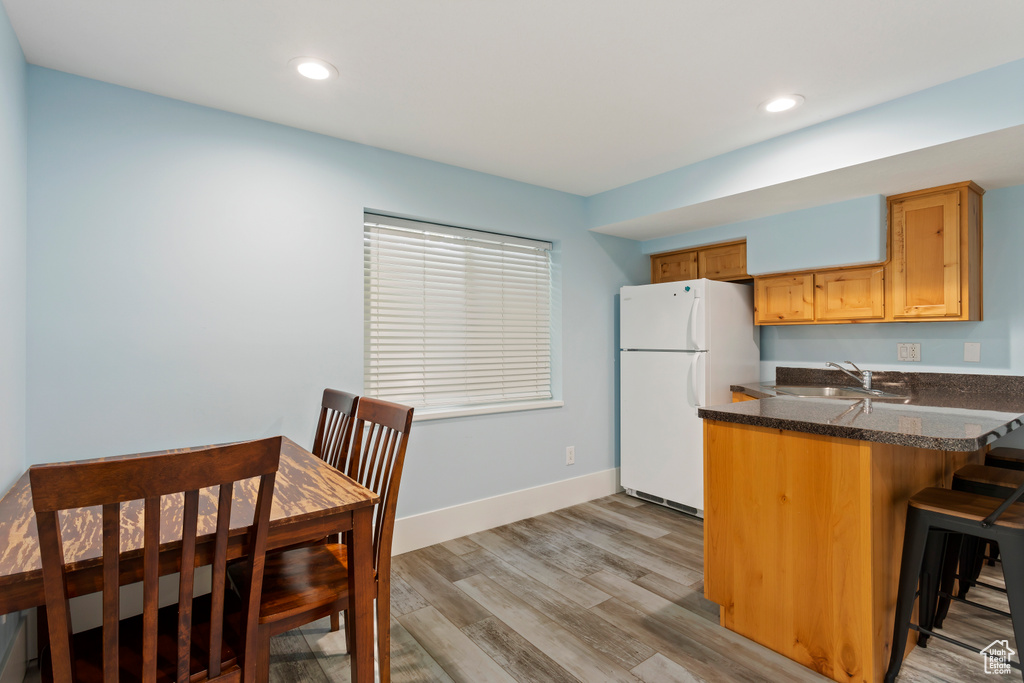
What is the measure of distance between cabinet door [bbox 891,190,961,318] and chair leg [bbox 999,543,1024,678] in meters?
1.58

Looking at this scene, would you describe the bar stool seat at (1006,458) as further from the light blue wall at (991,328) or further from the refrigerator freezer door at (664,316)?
the refrigerator freezer door at (664,316)

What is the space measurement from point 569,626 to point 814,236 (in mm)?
2618

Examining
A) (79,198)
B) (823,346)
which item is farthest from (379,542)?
(823,346)

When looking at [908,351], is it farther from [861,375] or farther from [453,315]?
[453,315]

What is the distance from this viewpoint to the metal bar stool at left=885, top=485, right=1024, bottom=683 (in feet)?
4.98

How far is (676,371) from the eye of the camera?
341 cm

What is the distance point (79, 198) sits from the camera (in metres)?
2.03

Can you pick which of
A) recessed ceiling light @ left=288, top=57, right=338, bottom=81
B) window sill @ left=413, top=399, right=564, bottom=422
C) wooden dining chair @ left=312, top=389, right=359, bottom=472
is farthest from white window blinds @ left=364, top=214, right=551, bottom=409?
recessed ceiling light @ left=288, top=57, right=338, bottom=81

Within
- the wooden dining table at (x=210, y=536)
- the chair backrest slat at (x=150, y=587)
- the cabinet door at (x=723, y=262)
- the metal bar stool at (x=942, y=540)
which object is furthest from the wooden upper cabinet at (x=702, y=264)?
the chair backrest slat at (x=150, y=587)

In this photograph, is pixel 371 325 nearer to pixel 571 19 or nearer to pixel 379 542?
pixel 379 542

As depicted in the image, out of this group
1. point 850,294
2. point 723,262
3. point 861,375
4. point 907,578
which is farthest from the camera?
point 723,262

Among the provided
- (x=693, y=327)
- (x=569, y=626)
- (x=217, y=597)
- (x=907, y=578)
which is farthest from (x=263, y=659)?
(x=693, y=327)

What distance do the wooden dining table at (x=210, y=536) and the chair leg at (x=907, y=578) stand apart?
1.70m

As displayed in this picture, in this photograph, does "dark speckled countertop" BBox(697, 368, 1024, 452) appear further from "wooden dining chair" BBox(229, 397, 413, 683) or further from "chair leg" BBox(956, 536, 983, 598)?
"wooden dining chair" BBox(229, 397, 413, 683)
